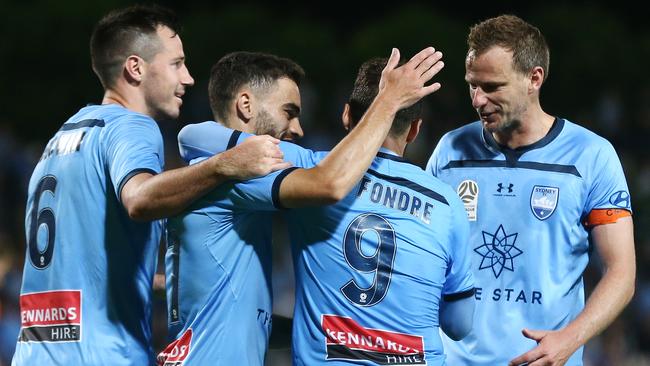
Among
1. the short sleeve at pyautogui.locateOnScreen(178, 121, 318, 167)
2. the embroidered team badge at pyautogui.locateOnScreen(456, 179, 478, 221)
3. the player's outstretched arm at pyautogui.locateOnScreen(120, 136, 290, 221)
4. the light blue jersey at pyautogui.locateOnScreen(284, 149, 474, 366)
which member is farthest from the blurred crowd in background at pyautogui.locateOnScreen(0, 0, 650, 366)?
the player's outstretched arm at pyautogui.locateOnScreen(120, 136, 290, 221)

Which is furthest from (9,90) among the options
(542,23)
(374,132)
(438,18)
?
(374,132)

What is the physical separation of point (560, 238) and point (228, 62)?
164 cm

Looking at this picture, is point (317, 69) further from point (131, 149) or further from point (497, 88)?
point (131, 149)

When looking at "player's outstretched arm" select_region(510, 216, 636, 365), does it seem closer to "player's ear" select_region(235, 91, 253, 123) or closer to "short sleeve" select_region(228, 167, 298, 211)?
"short sleeve" select_region(228, 167, 298, 211)

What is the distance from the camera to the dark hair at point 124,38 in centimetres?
443

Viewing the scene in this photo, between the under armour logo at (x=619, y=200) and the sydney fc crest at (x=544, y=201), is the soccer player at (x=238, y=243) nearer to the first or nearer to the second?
the sydney fc crest at (x=544, y=201)

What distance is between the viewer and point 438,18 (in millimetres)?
12961

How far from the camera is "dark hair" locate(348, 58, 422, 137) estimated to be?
4027 millimetres

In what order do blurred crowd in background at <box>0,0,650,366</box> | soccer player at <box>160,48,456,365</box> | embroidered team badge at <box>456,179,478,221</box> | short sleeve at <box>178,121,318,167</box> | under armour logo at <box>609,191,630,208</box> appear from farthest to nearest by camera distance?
blurred crowd in background at <box>0,0,650,366</box>, embroidered team badge at <box>456,179,478,221</box>, under armour logo at <box>609,191,630,208</box>, short sleeve at <box>178,121,318,167</box>, soccer player at <box>160,48,456,365</box>

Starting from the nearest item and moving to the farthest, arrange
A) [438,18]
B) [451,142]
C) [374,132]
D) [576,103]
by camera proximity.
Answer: [374,132], [451,142], [576,103], [438,18]

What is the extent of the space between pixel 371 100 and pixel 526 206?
0.96m

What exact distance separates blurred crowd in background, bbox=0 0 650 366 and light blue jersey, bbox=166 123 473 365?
7.01m

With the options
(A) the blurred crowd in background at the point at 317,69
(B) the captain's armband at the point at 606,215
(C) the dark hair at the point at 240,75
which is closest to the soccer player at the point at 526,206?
(B) the captain's armband at the point at 606,215

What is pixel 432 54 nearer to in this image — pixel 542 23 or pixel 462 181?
pixel 462 181
